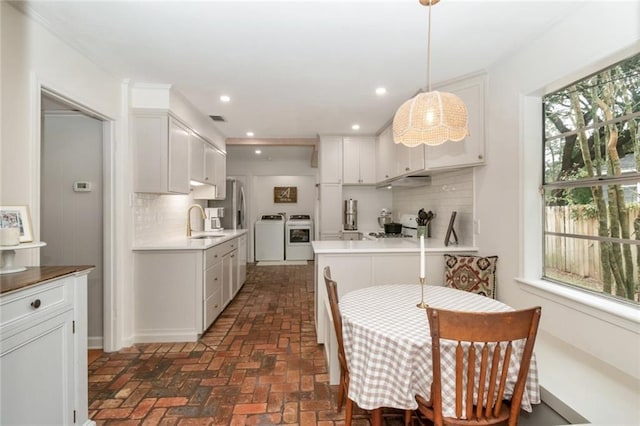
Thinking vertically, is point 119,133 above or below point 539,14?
below

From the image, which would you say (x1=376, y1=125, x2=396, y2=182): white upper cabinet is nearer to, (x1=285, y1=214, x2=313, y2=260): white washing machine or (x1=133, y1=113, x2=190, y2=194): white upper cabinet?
(x1=133, y1=113, x2=190, y2=194): white upper cabinet

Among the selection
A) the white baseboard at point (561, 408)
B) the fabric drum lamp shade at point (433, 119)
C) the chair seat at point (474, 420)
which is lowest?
the white baseboard at point (561, 408)

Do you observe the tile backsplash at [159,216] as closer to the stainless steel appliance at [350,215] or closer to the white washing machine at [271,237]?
the stainless steel appliance at [350,215]

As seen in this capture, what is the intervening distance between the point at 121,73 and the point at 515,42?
3.12 metres

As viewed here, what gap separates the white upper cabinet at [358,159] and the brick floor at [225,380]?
243 cm

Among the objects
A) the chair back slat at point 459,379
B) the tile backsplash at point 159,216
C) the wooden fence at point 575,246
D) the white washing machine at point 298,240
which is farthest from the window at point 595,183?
the white washing machine at point 298,240

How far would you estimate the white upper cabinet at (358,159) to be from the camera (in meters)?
4.91

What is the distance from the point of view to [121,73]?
2.67 m

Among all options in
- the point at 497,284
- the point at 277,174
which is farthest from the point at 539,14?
the point at 277,174

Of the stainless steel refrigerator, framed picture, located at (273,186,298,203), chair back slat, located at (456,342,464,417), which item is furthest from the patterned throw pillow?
framed picture, located at (273,186,298,203)

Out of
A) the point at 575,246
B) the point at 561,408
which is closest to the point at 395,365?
the point at 561,408

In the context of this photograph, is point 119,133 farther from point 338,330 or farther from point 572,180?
point 572,180

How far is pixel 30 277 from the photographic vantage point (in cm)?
138

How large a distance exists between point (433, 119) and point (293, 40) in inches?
44.9
